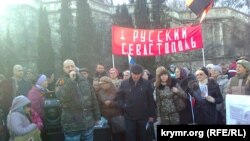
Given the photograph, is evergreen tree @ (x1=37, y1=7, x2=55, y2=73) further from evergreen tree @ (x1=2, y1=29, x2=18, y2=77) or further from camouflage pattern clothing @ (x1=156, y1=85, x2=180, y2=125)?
camouflage pattern clothing @ (x1=156, y1=85, x2=180, y2=125)

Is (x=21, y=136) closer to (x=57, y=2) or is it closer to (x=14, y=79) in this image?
(x=14, y=79)

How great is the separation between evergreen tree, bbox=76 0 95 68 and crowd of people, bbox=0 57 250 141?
25.1 metres

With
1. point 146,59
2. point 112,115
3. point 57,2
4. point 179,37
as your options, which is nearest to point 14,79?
point 112,115

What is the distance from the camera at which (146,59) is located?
2512 cm

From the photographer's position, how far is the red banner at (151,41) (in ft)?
35.7

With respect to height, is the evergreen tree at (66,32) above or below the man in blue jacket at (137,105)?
above

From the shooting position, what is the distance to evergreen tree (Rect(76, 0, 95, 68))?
33844 mm

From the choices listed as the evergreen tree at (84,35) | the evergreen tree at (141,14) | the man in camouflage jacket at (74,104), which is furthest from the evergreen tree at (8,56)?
the man in camouflage jacket at (74,104)

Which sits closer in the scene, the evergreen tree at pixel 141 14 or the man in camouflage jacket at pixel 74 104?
the man in camouflage jacket at pixel 74 104

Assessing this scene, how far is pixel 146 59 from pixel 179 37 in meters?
14.2

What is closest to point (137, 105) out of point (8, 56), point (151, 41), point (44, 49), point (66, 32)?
point (151, 41)

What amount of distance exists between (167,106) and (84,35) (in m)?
28.0

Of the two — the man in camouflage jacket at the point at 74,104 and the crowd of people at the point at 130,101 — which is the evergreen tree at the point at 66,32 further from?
the man in camouflage jacket at the point at 74,104

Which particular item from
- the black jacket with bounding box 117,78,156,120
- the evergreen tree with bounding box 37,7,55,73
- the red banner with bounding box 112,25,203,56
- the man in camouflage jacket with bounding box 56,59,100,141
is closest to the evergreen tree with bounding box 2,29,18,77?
the evergreen tree with bounding box 37,7,55,73
